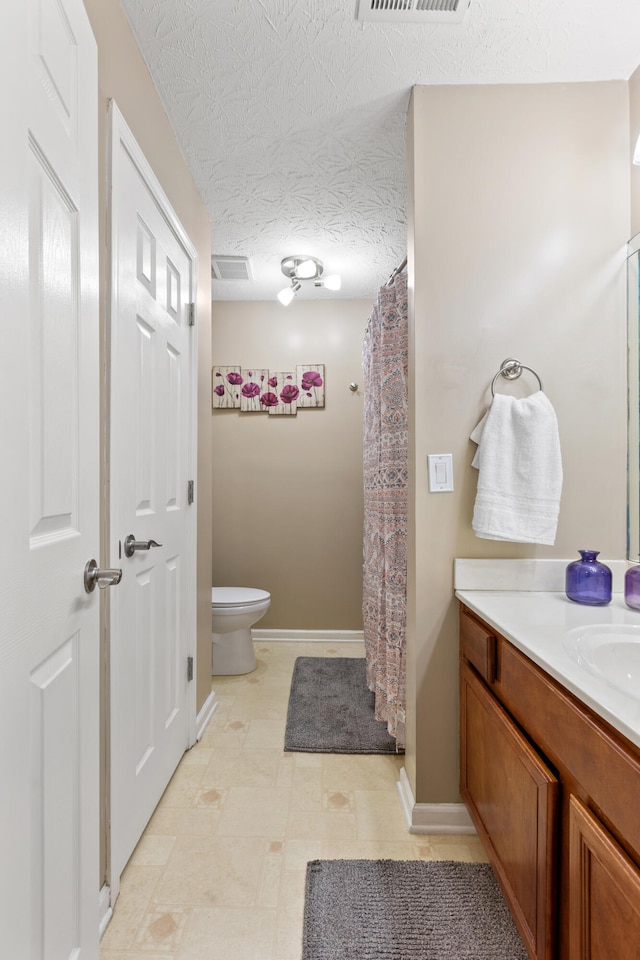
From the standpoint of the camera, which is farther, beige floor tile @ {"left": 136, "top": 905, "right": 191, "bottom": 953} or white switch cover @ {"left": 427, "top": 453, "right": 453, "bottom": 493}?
white switch cover @ {"left": 427, "top": 453, "right": 453, "bottom": 493}

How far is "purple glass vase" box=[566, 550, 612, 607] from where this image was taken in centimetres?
145

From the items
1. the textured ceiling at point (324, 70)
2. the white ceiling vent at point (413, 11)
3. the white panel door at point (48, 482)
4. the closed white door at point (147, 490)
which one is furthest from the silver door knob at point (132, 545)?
the white ceiling vent at point (413, 11)

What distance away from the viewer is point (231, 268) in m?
3.06

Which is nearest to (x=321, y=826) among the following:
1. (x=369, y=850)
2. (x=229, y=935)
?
(x=369, y=850)

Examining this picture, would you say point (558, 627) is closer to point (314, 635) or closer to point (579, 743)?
point (579, 743)

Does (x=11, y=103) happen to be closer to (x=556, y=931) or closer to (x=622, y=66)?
(x=556, y=931)

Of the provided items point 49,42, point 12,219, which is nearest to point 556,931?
point 12,219

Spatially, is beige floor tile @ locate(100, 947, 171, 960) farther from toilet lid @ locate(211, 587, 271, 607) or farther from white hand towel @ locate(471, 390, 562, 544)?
toilet lid @ locate(211, 587, 271, 607)

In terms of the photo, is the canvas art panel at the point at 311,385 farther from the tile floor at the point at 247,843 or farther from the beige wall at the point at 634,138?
the beige wall at the point at 634,138

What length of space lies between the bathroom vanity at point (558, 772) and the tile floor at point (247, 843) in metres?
0.41

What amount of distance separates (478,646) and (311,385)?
2.41m

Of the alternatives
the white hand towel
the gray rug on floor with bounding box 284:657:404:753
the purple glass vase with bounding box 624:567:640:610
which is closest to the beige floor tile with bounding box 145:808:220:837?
the gray rug on floor with bounding box 284:657:404:753

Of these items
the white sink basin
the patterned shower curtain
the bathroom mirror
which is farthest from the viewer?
the patterned shower curtain

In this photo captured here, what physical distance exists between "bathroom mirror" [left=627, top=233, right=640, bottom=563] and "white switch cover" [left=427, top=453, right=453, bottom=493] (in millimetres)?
558
